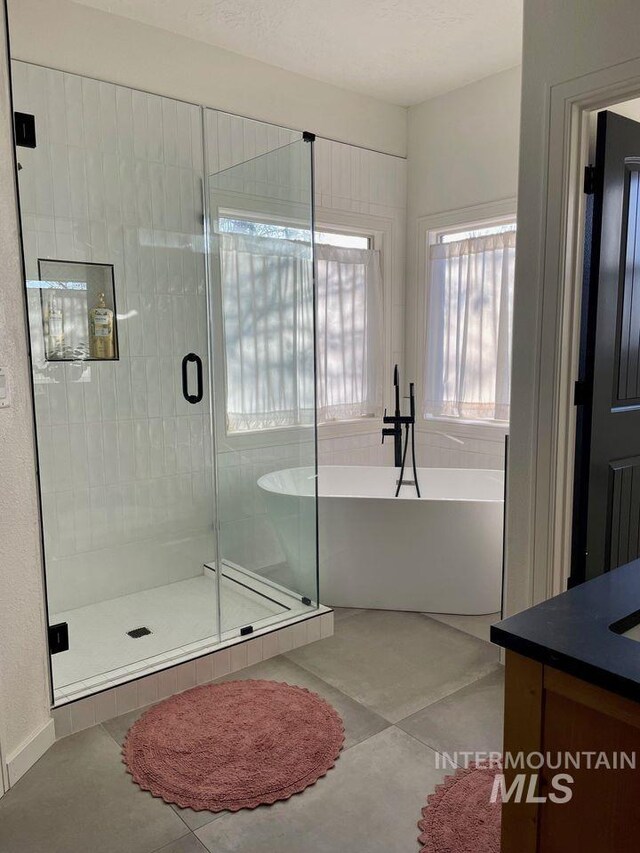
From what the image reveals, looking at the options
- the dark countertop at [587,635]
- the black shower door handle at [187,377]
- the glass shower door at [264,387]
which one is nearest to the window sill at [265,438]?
the glass shower door at [264,387]

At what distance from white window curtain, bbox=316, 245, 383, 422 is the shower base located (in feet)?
5.28

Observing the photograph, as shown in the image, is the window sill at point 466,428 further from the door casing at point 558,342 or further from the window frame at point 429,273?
the door casing at point 558,342

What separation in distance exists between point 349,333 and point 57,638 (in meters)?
2.83

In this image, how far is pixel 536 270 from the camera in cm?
253

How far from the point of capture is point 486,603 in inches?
130

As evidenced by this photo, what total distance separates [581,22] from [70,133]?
2.26 m

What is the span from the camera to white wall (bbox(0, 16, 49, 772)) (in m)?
2.05

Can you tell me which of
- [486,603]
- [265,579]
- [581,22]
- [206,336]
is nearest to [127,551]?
[265,579]

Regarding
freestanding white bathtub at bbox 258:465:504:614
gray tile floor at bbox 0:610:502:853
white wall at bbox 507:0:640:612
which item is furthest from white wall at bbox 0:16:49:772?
white wall at bbox 507:0:640:612

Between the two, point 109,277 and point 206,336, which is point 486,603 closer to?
point 206,336

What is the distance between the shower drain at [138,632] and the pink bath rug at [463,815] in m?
1.48

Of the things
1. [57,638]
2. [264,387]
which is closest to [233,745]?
[57,638]

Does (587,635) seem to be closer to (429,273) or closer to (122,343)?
(122,343)

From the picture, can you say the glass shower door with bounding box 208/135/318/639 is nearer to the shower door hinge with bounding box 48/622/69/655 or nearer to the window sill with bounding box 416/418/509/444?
the shower door hinge with bounding box 48/622/69/655
